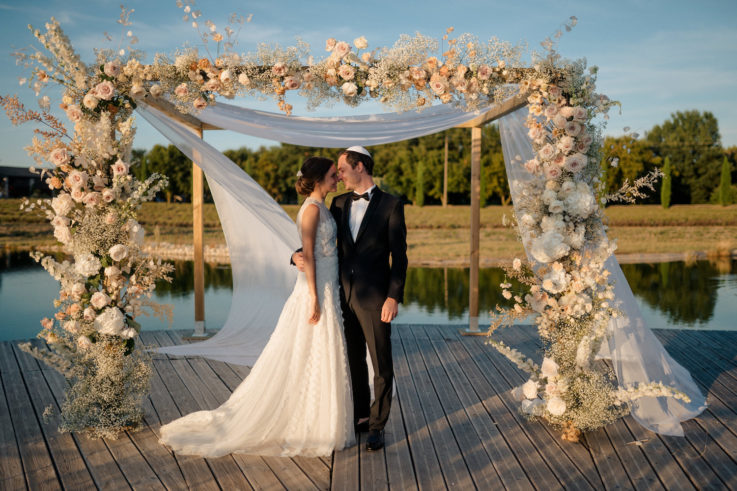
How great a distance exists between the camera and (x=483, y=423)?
3631 millimetres

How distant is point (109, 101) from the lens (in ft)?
11.2

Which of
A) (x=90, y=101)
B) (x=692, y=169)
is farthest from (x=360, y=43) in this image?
(x=692, y=169)

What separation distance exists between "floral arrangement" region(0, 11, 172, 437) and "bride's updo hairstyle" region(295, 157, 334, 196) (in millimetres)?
816

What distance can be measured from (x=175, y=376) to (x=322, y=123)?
7.64ft

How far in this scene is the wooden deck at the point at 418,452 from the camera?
9.31 ft

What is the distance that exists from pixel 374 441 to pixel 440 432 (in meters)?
0.49

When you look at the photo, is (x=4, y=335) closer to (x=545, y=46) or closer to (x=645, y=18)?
(x=545, y=46)

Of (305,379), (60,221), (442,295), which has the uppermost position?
(60,221)

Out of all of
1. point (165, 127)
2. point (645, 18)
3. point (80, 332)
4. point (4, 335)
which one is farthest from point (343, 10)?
point (80, 332)

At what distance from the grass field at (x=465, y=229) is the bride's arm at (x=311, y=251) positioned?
15.9 metres

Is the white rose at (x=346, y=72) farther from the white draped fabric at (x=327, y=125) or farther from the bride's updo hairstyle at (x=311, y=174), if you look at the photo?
the white draped fabric at (x=327, y=125)

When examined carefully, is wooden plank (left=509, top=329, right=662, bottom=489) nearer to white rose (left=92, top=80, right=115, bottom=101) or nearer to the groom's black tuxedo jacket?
the groom's black tuxedo jacket

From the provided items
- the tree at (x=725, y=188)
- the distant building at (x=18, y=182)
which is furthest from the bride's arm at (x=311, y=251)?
the tree at (x=725, y=188)

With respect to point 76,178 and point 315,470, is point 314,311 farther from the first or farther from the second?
point 76,178
